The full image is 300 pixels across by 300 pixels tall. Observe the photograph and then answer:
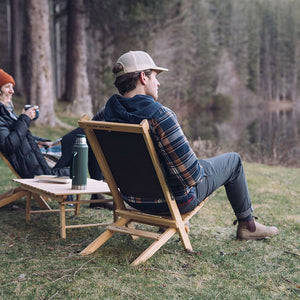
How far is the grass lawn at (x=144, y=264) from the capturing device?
2.44 metres

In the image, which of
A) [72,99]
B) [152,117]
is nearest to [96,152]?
[152,117]

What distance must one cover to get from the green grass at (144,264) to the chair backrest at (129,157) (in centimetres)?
48

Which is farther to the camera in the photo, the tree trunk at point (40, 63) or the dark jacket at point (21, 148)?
the tree trunk at point (40, 63)

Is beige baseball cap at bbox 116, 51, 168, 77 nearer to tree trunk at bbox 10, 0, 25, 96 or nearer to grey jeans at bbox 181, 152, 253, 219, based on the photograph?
grey jeans at bbox 181, 152, 253, 219

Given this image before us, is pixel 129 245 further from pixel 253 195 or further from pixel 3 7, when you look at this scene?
pixel 3 7

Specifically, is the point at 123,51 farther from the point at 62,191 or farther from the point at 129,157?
the point at 129,157

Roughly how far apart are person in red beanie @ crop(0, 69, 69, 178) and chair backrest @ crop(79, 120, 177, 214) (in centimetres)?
141

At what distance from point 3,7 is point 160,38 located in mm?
14312

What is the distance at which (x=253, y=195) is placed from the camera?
5406 millimetres

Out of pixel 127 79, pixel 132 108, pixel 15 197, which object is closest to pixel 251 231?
pixel 132 108

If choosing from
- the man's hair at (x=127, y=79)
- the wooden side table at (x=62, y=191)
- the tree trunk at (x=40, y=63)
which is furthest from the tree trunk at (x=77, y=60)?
the man's hair at (x=127, y=79)

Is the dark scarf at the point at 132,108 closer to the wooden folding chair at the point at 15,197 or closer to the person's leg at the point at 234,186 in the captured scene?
the person's leg at the point at 234,186

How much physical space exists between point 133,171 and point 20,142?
67.8 inches

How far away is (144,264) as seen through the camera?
2.84m
